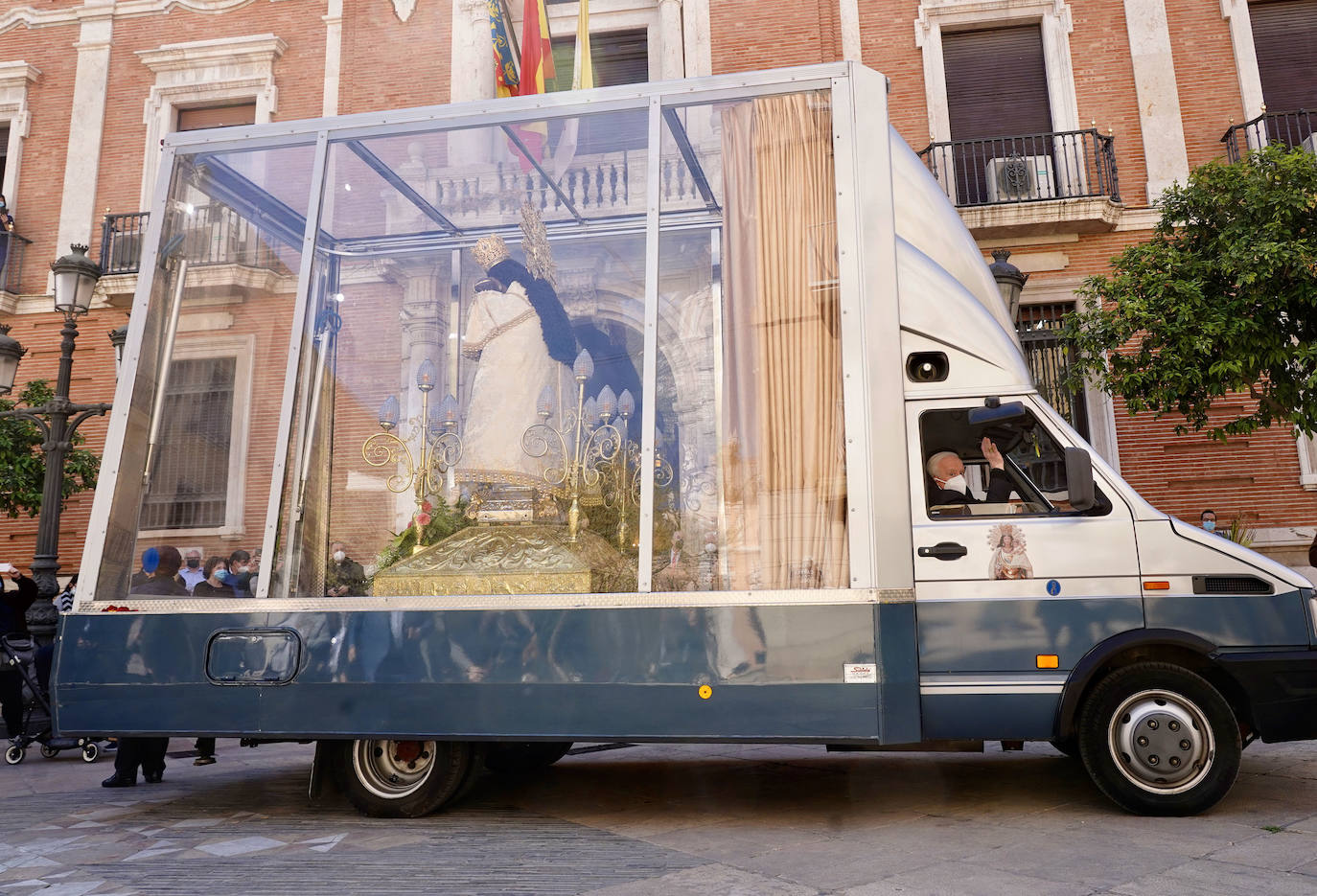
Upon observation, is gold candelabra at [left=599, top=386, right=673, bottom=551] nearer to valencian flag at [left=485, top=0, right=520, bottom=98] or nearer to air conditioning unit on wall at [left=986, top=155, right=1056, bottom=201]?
valencian flag at [left=485, top=0, right=520, bottom=98]

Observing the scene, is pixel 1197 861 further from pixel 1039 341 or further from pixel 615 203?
pixel 1039 341

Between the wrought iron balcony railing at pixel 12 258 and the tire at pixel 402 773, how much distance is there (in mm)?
14253

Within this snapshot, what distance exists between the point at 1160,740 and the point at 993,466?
1.50 meters

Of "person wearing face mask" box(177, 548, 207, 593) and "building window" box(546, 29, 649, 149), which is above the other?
"building window" box(546, 29, 649, 149)

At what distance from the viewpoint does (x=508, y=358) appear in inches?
218

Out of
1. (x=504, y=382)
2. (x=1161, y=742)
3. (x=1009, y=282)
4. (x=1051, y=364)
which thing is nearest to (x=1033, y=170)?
(x=1051, y=364)

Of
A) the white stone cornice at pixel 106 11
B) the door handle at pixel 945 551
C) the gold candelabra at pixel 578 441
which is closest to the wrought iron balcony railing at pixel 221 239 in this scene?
the gold candelabra at pixel 578 441

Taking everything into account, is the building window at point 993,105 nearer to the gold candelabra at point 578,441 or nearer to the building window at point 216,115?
the gold candelabra at point 578,441

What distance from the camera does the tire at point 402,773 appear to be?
16.5 feet

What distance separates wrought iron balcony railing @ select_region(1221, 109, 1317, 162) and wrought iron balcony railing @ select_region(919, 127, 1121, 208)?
4.91 feet

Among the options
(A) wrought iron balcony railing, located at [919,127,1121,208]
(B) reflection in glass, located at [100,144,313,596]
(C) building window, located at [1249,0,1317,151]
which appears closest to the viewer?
(B) reflection in glass, located at [100,144,313,596]

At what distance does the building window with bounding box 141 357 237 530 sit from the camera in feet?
16.7

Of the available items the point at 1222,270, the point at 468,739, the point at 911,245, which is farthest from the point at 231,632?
the point at 1222,270

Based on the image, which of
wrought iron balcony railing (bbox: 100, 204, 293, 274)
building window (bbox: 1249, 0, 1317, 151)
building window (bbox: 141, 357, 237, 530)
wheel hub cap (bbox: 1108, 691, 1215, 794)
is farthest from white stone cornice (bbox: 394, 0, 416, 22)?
wheel hub cap (bbox: 1108, 691, 1215, 794)
